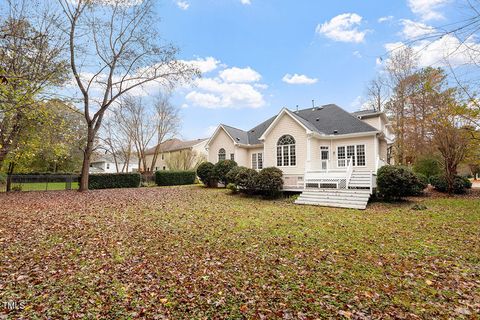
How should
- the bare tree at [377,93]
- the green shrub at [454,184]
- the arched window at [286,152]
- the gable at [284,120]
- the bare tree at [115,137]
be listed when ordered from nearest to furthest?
1. the green shrub at [454,184]
2. the gable at [284,120]
3. the arched window at [286,152]
4. the bare tree at [377,93]
5. the bare tree at [115,137]

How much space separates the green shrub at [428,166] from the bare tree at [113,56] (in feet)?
61.9

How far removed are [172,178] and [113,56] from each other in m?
11.9

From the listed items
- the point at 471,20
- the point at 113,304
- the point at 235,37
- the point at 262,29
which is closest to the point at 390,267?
the point at 471,20

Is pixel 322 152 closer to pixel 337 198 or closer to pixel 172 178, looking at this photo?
pixel 337 198

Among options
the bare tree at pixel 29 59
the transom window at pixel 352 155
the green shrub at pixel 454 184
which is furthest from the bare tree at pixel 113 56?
the green shrub at pixel 454 184

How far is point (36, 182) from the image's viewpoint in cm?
1770

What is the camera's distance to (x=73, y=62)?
48.8 ft

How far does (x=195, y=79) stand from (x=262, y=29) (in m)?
5.74

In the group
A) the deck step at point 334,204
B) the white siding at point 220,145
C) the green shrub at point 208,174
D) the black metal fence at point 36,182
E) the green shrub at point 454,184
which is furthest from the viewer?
the white siding at point 220,145

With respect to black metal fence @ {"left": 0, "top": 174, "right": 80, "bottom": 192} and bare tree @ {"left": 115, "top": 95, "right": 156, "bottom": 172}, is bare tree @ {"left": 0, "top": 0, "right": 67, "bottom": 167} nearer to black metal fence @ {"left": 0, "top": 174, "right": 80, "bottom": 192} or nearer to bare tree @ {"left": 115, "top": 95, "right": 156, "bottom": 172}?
black metal fence @ {"left": 0, "top": 174, "right": 80, "bottom": 192}

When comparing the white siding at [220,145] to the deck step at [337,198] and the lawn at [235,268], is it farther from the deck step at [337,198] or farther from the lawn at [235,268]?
the lawn at [235,268]

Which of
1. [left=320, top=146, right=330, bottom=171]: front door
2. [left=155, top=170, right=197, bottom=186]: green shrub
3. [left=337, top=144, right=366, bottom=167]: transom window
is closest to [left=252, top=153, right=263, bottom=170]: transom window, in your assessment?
[left=320, top=146, right=330, bottom=171]: front door

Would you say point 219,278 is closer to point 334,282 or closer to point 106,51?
point 334,282

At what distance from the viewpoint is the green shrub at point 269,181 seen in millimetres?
14203
